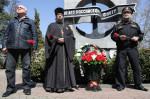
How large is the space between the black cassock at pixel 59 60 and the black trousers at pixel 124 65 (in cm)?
144

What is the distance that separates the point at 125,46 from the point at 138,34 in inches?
22.2

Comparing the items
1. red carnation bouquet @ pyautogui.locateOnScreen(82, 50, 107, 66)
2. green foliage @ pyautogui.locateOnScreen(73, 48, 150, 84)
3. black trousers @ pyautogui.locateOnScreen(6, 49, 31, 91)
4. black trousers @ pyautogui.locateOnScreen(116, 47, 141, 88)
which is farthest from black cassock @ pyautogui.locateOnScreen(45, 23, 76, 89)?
black trousers @ pyautogui.locateOnScreen(116, 47, 141, 88)

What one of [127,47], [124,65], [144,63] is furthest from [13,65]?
[144,63]

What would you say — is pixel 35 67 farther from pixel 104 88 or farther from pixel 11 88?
A: pixel 104 88

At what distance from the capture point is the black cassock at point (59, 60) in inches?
156

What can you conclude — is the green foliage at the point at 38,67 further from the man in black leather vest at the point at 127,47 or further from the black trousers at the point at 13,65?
the man in black leather vest at the point at 127,47

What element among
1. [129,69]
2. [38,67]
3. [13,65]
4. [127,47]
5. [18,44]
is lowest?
[129,69]

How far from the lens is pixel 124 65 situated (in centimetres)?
432

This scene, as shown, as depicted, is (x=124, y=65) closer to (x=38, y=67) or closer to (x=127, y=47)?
(x=127, y=47)

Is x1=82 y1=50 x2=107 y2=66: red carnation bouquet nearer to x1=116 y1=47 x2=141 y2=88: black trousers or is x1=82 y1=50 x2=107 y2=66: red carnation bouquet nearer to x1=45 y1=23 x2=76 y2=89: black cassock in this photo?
x1=45 y1=23 x2=76 y2=89: black cassock

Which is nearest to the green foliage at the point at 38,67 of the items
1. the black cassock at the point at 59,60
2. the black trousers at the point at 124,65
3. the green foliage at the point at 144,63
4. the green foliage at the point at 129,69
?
the black cassock at the point at 59,60

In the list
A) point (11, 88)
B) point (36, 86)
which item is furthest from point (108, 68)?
point (11, 88)

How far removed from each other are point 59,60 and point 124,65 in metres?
1.99

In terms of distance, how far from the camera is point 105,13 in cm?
1084
